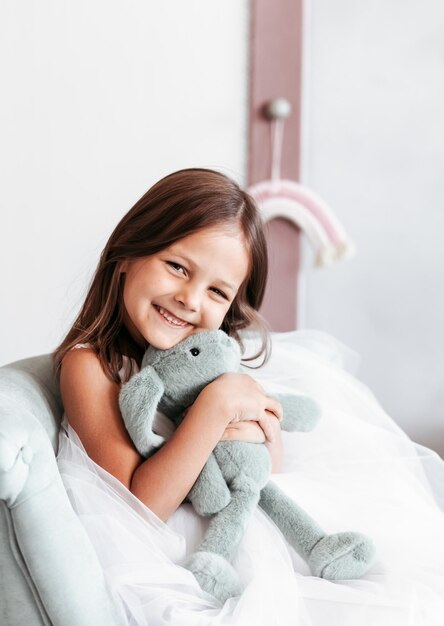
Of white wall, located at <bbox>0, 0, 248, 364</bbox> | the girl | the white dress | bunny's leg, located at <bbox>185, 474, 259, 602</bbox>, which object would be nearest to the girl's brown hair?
the girl

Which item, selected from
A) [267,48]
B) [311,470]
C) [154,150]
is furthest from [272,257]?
[311,470]

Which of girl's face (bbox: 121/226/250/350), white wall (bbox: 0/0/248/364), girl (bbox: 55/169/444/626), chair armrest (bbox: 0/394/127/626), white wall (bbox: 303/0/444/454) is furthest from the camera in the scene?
white wall (bbox: 303/0/444/454)

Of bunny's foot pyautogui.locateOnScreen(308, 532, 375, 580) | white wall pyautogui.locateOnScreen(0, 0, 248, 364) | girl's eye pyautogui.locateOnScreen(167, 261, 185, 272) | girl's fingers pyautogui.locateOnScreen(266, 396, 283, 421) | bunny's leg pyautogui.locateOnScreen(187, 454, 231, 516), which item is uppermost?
white wall pyautogui.locateOnScreen(0, 0, 248, 364)

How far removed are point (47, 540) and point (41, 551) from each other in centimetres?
1

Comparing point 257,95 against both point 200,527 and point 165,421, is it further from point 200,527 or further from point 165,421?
point 200,527

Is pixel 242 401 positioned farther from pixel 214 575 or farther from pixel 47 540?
pixel 47 540

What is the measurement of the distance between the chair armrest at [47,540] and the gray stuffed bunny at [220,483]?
153 mm

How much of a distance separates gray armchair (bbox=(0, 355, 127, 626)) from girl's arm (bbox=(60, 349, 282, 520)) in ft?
0.56

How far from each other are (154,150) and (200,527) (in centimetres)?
134

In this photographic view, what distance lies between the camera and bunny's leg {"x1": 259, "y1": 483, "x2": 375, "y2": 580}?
1049 mm

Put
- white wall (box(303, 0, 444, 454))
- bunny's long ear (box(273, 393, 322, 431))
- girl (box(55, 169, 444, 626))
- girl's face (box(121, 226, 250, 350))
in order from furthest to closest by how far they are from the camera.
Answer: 1. white wall (box(303, 0, 444, 454))
2. bunny's long ear (box(273, 393, 322, 431))
3. girl's face (box(121, 226, 250, 350))
4. girl (box(55, 169, 444, 626))

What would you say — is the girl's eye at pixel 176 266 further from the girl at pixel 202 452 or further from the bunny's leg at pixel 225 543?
the bunny's leg at pixel 225 543

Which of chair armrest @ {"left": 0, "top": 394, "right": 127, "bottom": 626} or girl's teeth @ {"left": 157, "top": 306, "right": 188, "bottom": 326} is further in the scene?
girl's teeth @ {"left": 157, "top": 306, "right": 188, "bottom": 326}

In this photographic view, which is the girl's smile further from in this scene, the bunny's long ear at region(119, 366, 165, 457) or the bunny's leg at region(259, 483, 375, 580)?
the bunny's leg at region(259, 483, 375, 580)
